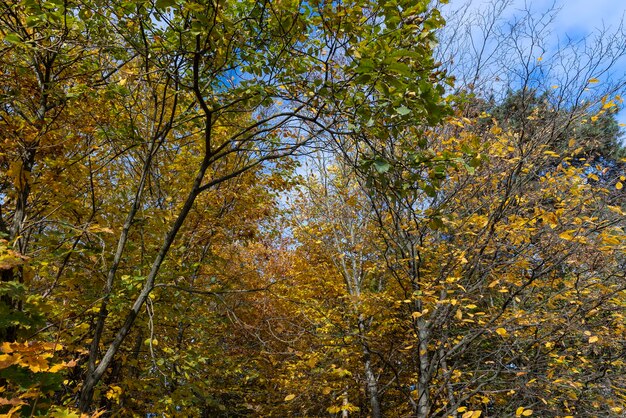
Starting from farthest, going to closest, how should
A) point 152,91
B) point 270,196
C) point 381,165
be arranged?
point 270,196 < point 152,91 < point 381,165

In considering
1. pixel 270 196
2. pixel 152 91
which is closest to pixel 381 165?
pixel 152 91

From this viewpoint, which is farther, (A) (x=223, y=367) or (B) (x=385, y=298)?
(A) (x=223, y=367)

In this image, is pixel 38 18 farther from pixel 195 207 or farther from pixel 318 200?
pixel 318 200

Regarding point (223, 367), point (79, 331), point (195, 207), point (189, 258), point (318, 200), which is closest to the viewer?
point (79, 331)

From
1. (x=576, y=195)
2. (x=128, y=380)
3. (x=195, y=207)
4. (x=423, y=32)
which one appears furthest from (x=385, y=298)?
(x=423, y=32)

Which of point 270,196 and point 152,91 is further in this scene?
point 270,196

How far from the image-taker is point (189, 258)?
21.1 feet

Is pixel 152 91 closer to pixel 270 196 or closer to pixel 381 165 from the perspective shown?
pixel 381 165

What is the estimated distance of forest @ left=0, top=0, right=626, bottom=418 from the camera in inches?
87.6

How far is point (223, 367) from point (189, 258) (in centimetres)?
253

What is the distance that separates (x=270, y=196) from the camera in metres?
6.91

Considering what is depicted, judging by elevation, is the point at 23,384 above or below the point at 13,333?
below

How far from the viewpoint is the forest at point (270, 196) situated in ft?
7.30

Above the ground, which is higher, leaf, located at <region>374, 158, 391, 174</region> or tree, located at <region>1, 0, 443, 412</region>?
tree, located at <region>1, 0, 443, 412</region>
